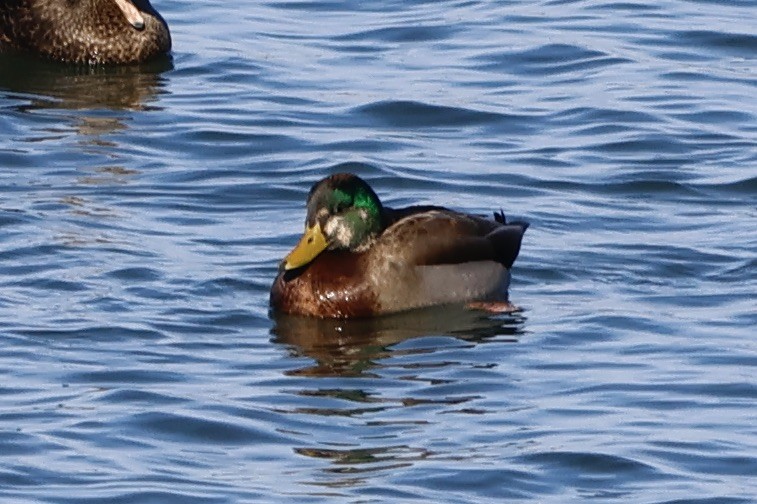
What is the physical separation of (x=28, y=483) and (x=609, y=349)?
3.38 metres

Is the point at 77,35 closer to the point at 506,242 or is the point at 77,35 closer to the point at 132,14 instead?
the point at 132,14

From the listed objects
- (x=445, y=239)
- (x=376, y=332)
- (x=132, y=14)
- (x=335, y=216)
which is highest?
(x=132, y=14)

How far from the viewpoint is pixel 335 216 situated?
489 inches

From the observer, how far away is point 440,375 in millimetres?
11188

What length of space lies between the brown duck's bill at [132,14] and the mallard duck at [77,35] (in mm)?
85

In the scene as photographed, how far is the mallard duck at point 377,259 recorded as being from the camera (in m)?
12.4

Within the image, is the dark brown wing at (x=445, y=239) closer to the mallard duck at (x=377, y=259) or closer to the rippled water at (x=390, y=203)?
the mallard duck at (x=377, y=259)

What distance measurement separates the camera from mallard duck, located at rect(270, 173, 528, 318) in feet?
40.7

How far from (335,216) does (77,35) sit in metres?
6.56

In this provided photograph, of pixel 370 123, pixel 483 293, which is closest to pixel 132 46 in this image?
pixel 370 123

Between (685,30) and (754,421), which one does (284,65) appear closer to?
(685,30)

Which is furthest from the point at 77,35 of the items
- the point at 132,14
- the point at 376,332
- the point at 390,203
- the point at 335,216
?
the point at 376,332

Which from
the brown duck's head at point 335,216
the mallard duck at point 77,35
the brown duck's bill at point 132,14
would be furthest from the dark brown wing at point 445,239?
the mallard duck at point 77,35

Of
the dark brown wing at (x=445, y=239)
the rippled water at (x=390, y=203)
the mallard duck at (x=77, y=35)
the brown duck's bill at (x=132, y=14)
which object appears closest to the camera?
the rippled water at (x=390, y=203)
